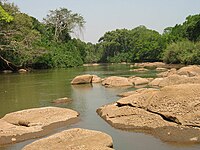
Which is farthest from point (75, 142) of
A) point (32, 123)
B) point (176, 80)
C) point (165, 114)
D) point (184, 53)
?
point (184, 53)

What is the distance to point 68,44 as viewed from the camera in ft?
243

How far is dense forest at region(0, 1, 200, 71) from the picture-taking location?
41.9 metres

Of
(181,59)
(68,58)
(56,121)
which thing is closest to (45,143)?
(56,121)

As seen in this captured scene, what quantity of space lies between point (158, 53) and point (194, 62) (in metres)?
25.8

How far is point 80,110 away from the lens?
15.2 metres

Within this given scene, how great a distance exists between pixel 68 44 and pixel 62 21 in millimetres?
5688

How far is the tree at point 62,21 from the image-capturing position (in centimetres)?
7206

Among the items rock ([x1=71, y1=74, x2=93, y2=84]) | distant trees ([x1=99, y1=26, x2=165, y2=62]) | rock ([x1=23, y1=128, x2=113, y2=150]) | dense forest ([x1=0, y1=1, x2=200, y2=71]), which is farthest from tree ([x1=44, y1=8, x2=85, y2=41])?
rock ([x1=23, y1=128, x2=113, y2=150])

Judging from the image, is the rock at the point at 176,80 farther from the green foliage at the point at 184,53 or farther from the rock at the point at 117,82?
the green foliage at the point at 184,53

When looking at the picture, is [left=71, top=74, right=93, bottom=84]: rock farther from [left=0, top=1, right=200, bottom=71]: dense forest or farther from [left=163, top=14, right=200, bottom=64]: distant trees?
[left=163, top=14, right=200, bottom=64]: distant trees

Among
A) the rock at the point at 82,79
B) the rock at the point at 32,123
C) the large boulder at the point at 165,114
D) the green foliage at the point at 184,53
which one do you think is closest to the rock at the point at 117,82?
the rock at the point at 82,79

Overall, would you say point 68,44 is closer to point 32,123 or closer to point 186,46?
point 186,46

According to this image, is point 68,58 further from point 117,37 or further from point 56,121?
point 56,121

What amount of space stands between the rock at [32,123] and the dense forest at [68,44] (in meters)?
23.1
